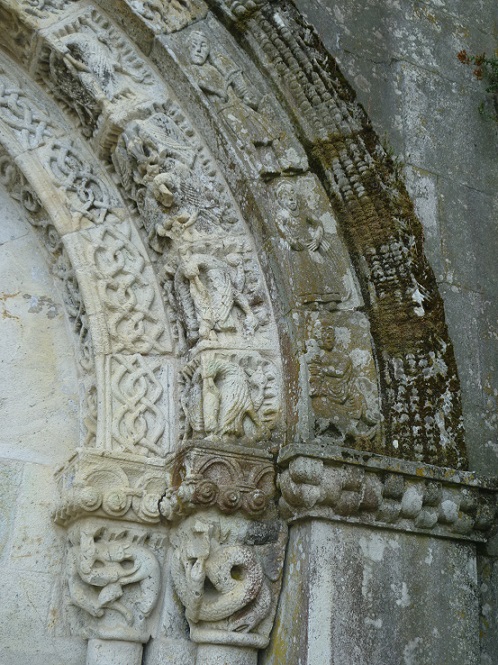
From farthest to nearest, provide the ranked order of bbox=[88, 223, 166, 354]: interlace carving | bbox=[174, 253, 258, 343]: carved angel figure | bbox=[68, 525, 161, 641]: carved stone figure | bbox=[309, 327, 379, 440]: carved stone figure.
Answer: bbox=[88, 223, 166, 354]: interlace carving → bbox=[174, 253, 258, 343]: carved angel figure → bbox=[309, 327, 379, 440]: carved stone figure → bbox=[68, 525, 161, 641]: carved stone figure

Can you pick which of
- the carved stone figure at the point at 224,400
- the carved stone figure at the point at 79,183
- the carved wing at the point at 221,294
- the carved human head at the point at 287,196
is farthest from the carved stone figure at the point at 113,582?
the carved human head at the point at 287,196

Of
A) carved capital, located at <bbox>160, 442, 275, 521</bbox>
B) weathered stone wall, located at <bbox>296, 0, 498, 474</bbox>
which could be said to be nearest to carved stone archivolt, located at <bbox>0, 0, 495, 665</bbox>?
carved capital, located at <bbox>160, 442, 275, 521</bbox>

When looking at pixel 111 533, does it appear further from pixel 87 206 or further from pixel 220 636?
pixel 87 206

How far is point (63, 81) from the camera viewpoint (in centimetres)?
429

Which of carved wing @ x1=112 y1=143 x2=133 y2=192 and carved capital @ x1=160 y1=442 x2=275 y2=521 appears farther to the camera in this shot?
carved wing @ x1=112 y1=143 x2=133 y2=192

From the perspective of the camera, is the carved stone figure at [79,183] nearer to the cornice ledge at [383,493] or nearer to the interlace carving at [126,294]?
the interlace carving at [126,294]

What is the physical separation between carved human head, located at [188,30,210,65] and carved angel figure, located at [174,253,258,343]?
99 cm

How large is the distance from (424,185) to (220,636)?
→ 2422mm

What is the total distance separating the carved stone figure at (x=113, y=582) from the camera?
352 cm

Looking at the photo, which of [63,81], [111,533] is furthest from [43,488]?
[63,81]

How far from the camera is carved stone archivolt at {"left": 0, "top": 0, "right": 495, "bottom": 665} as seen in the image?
3523 mm

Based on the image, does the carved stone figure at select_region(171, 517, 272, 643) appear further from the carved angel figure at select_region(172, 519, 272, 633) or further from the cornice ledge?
the cornice ledge

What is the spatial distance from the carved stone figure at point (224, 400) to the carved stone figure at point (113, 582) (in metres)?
0.56

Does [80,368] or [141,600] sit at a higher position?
[80,368]
